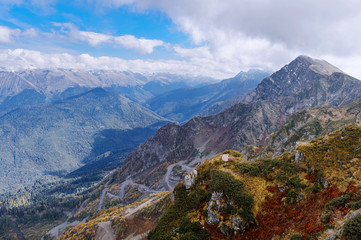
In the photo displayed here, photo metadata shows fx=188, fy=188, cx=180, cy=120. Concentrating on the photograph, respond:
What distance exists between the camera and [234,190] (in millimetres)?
37438

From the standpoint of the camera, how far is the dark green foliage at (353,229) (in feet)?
64.7

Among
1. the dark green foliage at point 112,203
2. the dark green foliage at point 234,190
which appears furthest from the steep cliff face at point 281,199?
the dark green foliage at point 112,203

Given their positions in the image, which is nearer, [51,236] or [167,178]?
[51,236]

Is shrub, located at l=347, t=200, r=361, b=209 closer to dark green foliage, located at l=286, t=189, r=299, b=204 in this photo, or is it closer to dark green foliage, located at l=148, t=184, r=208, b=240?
dark green foliage, located at l=286, t=189, r=299, b=204

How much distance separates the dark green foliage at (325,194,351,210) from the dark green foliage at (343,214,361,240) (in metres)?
5.22

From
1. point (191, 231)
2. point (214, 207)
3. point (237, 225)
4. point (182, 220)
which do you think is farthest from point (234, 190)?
point (182, 220)

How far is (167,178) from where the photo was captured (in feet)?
643

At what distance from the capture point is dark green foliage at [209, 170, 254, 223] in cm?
3338

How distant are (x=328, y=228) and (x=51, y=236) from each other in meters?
226

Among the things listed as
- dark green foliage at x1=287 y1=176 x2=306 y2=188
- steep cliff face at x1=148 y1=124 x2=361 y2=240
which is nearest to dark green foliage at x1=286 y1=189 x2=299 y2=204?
steep cliff face at x1=148 y1=124 x2=361 y2=240

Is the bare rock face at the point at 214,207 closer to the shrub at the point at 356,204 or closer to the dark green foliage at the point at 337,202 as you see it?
the dark green foliage at the point at 337,202

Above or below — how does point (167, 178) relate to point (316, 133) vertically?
below

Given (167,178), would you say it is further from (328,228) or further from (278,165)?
(328,228)

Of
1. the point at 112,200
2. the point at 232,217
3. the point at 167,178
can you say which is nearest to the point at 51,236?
the point at 112,200
